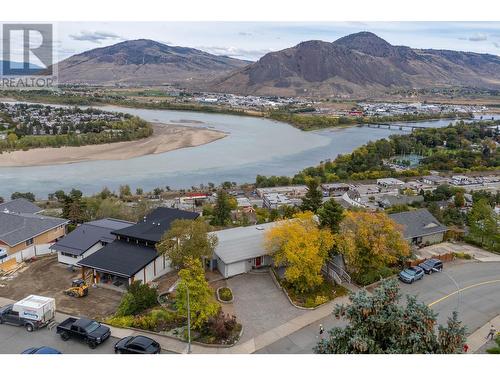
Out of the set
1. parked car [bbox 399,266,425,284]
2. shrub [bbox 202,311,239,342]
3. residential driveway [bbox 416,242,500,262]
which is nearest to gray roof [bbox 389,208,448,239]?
residential driveway [bbox 416,242,500,262]

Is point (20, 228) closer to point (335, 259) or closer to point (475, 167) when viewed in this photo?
point (335, 259)

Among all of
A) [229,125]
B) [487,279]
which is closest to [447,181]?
[487,279]

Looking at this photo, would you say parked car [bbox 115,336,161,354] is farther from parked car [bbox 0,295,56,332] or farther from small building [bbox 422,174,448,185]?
small building [bbox 422,174,448,185]

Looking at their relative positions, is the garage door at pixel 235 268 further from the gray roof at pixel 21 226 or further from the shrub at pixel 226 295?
the gray roof at pixel 21 226

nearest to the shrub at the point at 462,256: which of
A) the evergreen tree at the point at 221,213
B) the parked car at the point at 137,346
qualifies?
the evergreen tree at the point at 221,213

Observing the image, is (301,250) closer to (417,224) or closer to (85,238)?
(417,224)

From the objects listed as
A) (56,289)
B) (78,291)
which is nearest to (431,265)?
(78,291)
